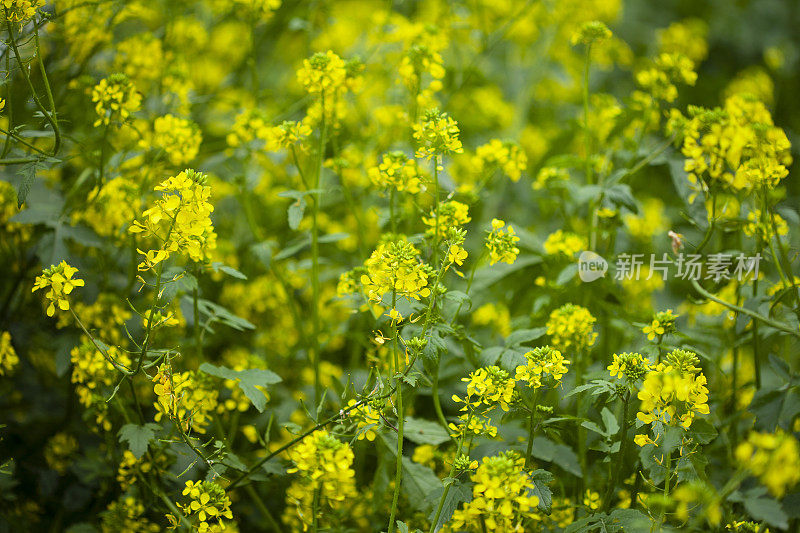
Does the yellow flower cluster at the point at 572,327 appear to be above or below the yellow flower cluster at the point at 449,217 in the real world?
below

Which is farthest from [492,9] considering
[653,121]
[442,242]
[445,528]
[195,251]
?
[445,528]

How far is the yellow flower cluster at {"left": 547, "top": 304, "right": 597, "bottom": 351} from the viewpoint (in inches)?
63.1

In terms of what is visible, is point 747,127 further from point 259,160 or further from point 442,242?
point 259,160

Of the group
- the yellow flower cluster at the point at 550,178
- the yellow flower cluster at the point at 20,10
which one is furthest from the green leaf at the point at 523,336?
the yellow flower cluster at the point at 20,10

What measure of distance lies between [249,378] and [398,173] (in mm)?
649

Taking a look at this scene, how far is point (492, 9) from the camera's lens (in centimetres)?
297

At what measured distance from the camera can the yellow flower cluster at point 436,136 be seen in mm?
1439

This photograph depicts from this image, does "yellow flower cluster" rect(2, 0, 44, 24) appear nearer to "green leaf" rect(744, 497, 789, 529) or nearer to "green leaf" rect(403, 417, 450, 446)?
"green leaf" rect(403, 417, 450, 446)

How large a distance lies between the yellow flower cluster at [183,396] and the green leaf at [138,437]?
0.13 ft

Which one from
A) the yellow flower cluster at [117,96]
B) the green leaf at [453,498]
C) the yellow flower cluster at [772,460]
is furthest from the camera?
the yellow flower cluster at [117,96]

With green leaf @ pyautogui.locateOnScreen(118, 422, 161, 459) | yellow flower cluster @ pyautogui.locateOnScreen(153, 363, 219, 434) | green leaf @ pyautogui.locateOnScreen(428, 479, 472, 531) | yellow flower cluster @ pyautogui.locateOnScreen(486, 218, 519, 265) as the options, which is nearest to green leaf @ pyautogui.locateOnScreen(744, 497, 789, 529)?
green leaf @ pyautogui.locateOnScreen(428, 479, 472, 531)

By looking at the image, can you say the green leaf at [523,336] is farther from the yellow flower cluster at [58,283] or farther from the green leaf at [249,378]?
the yellow flower cluster at [58,283]

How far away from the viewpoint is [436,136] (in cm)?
145

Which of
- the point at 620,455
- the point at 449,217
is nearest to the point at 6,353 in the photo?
the point at 449,217
